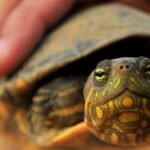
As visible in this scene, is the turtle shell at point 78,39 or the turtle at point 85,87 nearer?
the turtle at point 85,87

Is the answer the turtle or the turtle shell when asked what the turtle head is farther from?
the turtle shell

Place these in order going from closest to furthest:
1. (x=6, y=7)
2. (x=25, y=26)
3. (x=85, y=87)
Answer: (x=85, y=87) → (x=25, y=26) → (x=6, y=7)

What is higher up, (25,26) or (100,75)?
(25,26)

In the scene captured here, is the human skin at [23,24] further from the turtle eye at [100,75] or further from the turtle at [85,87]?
the turtle eye at [100,75]

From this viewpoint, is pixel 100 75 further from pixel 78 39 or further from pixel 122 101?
pixel 78 39

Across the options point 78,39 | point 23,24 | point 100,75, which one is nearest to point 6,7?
point 23,24

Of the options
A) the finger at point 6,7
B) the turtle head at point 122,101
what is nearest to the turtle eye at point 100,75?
the turtle head at point 122,101
